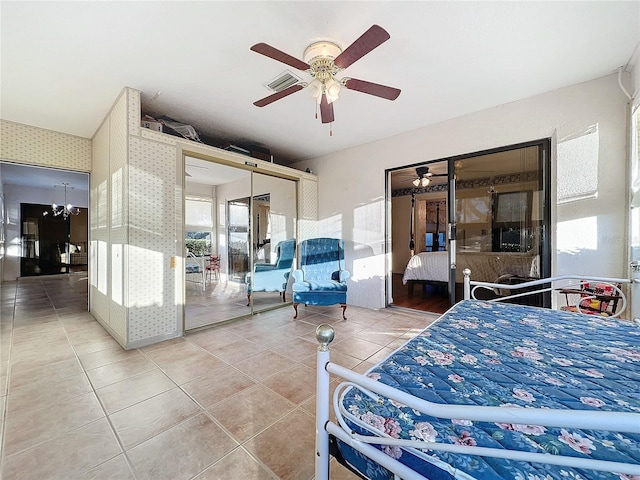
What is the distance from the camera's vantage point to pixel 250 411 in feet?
5.75

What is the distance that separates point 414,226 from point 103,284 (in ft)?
24.0

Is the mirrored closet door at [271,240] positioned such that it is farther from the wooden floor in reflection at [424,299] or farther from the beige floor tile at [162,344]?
the wooden floor in reflection at [424,299]

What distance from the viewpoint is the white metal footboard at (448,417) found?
545 mm

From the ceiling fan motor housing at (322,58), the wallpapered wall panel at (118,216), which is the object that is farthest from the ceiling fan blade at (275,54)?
the wallpapered wall panel at (118,216)

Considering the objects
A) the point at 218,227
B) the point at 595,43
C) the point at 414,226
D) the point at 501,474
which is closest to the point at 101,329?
the point at 218,227

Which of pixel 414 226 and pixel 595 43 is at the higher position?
pixel 595 43

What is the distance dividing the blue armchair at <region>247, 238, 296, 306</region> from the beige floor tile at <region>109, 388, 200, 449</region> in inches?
85.0

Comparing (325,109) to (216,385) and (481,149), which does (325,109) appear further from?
(216,385)

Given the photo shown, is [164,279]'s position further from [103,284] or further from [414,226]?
[414,226]

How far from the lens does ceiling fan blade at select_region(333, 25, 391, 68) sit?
59.1 inches

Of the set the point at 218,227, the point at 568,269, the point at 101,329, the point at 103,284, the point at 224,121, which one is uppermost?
the point at 224,121

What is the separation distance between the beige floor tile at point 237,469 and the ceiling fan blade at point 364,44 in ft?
7.90

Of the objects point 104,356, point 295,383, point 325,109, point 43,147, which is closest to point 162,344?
point 104,356

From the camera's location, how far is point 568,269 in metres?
2.73
